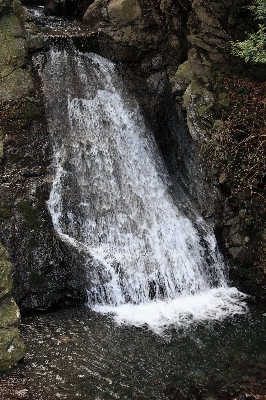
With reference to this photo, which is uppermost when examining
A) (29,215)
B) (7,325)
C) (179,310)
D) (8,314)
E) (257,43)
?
(257,43)

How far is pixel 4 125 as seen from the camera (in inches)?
373

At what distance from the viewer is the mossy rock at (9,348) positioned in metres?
6.28

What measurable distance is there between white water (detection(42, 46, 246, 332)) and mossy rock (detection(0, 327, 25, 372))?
226 centimetres

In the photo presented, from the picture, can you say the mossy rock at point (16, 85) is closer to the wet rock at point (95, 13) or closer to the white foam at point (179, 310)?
the wet rock at point (95, 13)

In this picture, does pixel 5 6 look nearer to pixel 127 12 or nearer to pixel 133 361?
pixel 127 12

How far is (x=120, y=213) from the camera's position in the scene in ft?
32.3

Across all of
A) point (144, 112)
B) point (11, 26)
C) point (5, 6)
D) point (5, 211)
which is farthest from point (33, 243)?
point (5, 6)

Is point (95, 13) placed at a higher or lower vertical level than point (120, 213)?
higher

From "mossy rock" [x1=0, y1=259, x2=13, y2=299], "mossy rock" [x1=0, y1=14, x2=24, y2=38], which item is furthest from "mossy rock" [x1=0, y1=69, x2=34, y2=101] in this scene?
"mossy rock" [x1=0, y1=259, x2=13, y2=299]

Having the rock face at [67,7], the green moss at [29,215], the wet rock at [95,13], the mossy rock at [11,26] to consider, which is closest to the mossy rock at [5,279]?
the green moss at [29,215]

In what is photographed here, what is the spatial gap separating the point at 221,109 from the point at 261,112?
0.95 m

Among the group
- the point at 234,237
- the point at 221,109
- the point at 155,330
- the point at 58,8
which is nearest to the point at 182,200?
the point at 234,237

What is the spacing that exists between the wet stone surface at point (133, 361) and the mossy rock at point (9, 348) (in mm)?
143

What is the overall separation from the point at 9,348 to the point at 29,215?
10.6 feet
